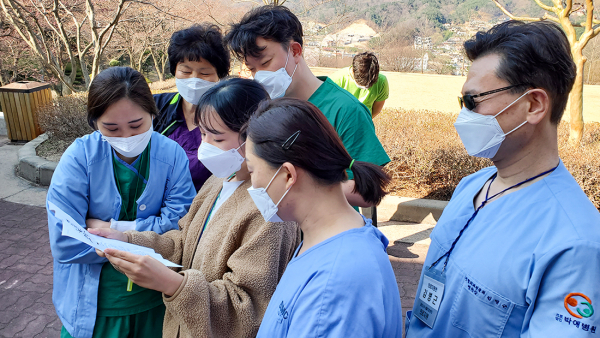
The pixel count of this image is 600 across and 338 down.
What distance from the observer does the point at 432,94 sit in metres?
13.0

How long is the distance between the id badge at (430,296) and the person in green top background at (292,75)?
0.92 metres

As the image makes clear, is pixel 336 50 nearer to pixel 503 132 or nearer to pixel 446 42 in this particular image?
pixel 446 42

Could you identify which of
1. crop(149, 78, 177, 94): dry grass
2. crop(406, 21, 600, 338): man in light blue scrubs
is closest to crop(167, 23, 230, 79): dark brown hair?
crop(406, 21, 600, 338): man in light blue scrubs

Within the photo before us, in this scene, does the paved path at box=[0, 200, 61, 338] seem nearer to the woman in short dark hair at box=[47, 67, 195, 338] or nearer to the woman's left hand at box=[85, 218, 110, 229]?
the woman in short dark hair at box=[47, 67, 195, 338]

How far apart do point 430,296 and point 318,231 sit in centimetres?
49

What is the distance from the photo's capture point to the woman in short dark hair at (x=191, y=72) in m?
2.85

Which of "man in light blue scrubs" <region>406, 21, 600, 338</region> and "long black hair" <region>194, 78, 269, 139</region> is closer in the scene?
"man in light blue scrubs" <region>406, 21, 600, 338</region>

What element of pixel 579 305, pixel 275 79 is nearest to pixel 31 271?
pixel 275 79

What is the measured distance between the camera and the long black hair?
6.00 feet

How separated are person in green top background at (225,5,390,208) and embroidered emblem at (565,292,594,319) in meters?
1.36

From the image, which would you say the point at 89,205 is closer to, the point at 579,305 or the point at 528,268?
the point at 528,268

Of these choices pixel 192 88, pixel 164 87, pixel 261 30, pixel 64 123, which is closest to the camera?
pixel 261 30

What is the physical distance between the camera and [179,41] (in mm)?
2855

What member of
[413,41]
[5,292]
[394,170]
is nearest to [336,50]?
[413,41]
